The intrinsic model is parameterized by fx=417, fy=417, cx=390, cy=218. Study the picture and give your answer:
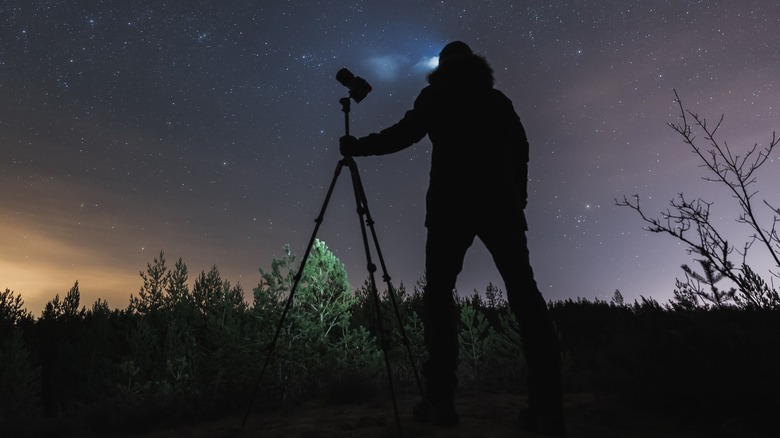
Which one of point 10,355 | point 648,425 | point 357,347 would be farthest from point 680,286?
point 10,355

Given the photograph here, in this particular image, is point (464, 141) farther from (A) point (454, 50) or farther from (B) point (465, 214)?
(A) point (454, 50)

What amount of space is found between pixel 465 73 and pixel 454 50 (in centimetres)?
28

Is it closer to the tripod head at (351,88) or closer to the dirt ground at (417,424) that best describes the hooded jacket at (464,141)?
the tripod head at (351,88)

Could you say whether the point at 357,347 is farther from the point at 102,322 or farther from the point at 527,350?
the point at 102,322

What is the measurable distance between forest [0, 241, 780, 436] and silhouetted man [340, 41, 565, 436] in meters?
0.48

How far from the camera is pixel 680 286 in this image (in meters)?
5.90

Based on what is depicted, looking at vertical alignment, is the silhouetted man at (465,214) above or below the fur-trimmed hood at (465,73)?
below

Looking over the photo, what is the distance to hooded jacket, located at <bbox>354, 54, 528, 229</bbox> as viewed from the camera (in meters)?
3.02

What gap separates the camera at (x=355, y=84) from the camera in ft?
11.2

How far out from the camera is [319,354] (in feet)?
30.0

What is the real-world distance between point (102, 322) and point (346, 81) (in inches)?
593

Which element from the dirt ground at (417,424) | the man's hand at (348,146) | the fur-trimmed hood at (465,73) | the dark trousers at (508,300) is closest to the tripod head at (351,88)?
the man's hand at (348,146)

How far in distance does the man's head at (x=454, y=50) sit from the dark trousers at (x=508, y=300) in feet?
4.63

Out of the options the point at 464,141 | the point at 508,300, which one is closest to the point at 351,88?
the point at 464,141
